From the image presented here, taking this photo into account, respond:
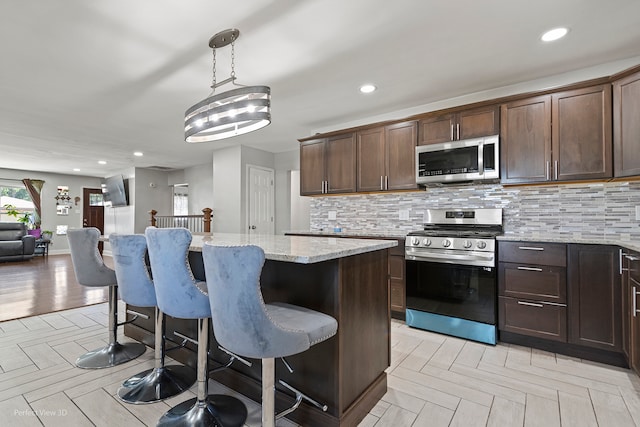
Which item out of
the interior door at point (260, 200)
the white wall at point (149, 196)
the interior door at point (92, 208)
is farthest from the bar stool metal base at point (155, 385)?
the interior door at point (92, 208)

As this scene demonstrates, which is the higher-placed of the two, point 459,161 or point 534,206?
point 459,161

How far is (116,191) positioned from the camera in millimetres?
8750

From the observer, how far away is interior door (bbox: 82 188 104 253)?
9961mm

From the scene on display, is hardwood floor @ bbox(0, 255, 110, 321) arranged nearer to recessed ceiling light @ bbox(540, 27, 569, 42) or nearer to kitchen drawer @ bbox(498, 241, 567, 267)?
kitchen drawer @ bbox(498, 241, 567, 267)

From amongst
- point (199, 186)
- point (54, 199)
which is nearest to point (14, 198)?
point (54, 199)

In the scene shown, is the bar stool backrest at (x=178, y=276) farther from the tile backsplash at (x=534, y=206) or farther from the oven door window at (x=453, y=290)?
the tile backsplash at (x=534, y=206)

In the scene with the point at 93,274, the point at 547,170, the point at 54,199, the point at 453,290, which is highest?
the point at 54,199

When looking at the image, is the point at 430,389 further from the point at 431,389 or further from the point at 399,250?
the point at 399,250

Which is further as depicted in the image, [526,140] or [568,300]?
[526,140]

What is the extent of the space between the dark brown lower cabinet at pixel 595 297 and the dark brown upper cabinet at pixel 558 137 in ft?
2.30

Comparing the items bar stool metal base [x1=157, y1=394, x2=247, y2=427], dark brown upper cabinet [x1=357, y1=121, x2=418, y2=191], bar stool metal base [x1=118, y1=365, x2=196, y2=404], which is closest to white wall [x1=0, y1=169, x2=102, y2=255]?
bar stool metal base [x1=118, y1=365, x2=196, y2=404]

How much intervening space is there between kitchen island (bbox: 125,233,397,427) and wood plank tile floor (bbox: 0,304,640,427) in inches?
4.6

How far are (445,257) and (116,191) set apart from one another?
9.08m

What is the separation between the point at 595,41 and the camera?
2445 millimetres
